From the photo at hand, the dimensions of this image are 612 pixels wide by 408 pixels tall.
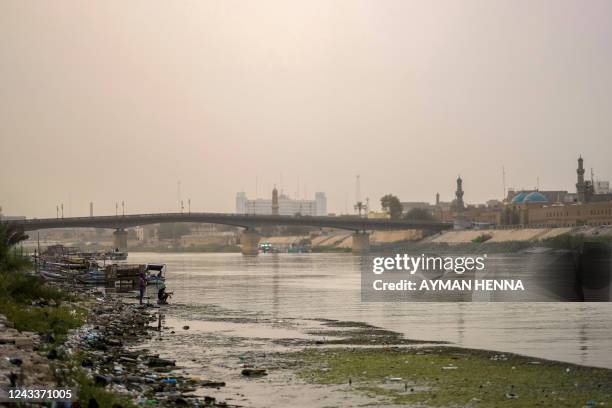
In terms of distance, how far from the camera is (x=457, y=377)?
22047 millimetres

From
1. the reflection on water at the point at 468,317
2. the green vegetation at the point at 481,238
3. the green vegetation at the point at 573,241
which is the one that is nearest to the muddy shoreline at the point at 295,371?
the reflection on water at the point at 468,317

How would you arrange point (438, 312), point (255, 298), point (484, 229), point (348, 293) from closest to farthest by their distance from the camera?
point (438, 312)
point (255, 298)
point (348, 293)
point (484, 229)

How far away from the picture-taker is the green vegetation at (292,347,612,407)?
1942 centimetres

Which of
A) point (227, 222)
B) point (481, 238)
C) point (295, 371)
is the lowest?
point (295, 371)

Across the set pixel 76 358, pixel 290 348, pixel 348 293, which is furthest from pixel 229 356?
pixel 348 293

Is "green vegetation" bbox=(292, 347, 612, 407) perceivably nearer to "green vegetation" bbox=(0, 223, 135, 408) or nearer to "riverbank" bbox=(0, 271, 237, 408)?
"riverbank" bbox=(0, 271, 237, 408)

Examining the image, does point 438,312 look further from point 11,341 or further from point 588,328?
point 11,341

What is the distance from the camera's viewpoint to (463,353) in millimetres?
26312

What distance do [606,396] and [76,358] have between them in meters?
11.5

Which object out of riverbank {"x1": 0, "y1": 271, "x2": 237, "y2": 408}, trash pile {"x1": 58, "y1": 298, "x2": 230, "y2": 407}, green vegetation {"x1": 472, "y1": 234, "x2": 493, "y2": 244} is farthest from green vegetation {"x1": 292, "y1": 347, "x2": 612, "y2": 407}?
green vegetation {"x1": 472, "y1": 234, "x2": 493, "y2": 244}

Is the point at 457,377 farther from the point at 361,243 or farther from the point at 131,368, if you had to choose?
the point at 361,243

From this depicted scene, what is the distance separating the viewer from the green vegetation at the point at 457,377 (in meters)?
19.4

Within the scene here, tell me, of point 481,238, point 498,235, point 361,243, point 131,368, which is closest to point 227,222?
point 361,243

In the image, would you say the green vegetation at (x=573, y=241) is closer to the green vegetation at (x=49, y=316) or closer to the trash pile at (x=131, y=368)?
the green vegetation at (x=49, y=316)
